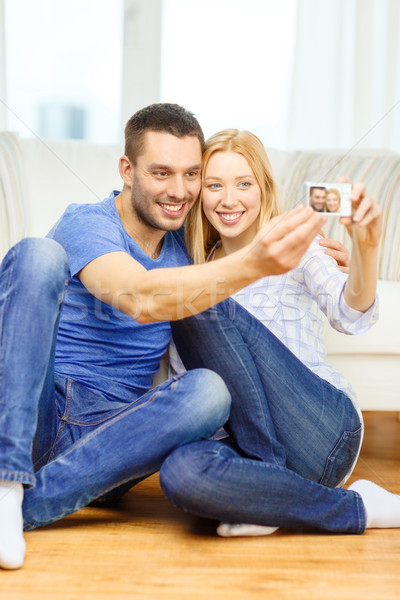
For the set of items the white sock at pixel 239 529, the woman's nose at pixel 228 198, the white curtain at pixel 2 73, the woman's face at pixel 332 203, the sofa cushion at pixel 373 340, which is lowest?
the white sock at pixel 239 529

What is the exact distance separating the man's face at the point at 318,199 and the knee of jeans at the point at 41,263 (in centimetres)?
40

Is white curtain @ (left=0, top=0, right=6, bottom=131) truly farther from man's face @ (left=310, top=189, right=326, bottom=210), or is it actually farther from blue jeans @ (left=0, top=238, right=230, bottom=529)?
man's face @ (left=310, top=189, right=326, bottom=210)

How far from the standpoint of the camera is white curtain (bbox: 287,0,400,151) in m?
2.94

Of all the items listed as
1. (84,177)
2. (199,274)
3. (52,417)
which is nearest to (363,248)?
(199,274)

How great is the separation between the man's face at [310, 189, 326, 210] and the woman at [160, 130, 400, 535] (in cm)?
5

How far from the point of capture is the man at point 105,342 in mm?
937

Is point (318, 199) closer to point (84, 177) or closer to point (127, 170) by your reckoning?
point (127, 170)

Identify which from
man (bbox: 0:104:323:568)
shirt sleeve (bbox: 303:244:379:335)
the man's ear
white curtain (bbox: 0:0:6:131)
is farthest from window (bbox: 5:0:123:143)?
shirt sleeve (bbox: 303:244:379:335)

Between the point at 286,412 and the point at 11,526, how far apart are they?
1.57 feet

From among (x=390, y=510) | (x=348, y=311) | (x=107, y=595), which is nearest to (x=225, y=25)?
(x=348, y=311)

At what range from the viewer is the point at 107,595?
0.85m

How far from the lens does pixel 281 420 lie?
1103 millimetres

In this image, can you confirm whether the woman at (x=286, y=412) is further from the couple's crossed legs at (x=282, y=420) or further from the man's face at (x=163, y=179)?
the man's face at (x=163, y=179)

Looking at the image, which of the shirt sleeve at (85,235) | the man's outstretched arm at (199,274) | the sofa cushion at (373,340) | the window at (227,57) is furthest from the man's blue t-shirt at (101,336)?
the window at (227,57)
